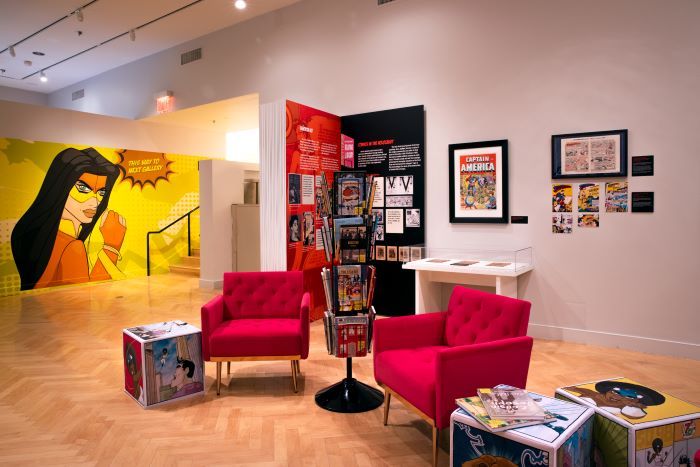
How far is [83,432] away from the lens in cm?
321

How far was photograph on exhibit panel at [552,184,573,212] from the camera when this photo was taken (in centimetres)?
516

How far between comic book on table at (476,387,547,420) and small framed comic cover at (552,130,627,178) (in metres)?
3.38

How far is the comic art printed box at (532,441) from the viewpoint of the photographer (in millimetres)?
2014

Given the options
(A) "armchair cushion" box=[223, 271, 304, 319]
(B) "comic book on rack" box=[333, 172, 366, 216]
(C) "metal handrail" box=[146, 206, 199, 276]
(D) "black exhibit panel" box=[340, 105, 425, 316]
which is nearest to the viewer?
(B) "comic book on rack" box=[333, 172, 366, 216]

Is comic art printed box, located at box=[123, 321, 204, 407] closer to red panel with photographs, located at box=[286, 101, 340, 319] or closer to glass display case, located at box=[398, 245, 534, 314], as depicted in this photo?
red panel with photographs, located at box=[286, 101, 340, 319]

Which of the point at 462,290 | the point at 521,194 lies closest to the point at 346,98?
the point at 521,194

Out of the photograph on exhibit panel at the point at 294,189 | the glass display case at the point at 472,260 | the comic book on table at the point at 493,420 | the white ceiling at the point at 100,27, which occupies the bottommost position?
the comic book on table at the point at 493,420

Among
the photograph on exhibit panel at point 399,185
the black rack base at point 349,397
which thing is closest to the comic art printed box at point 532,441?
the black rack base at point 349,397

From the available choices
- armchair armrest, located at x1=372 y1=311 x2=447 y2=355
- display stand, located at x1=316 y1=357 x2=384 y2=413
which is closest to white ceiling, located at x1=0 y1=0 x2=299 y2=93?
armchair armrest, located at x1=372 y1=311 x2=447 y2=355

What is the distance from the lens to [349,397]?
3611 mm

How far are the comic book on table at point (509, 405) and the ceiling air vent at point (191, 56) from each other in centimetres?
839

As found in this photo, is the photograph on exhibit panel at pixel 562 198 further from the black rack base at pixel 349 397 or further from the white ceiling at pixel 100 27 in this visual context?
the white ceiling at pixel 100 27

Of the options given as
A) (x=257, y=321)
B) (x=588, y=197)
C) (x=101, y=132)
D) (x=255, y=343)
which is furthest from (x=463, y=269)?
(x=101, y=132)

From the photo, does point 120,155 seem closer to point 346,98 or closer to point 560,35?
point 346,98
